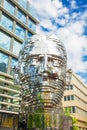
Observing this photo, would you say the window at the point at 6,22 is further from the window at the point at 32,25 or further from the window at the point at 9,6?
the window at the point at 32,25

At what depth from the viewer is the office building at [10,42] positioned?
2395 centimetres

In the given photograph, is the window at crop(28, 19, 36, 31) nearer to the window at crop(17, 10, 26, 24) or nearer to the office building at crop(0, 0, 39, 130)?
the office building at crop(0, 0, 39, 130)

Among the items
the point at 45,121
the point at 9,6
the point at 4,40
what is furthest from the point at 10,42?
the point at 45,121

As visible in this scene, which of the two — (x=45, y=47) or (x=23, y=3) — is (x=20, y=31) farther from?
(x=45, y=47)

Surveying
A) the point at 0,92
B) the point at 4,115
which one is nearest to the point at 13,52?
the point at 0,92

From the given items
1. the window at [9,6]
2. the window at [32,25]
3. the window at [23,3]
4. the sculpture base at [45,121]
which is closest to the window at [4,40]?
the window at [9,6]

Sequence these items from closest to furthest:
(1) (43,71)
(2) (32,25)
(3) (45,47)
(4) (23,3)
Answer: (1) (43,71) < (3) (45,47) < (4) (23,3) < (2) (32,25)

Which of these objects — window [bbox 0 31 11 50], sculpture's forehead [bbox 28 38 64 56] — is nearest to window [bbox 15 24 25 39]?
window [bbox 0 31 11 50]

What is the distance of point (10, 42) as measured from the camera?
2831cm

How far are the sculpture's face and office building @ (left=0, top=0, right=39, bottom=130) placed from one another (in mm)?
18805

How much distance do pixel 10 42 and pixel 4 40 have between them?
1.08 metres

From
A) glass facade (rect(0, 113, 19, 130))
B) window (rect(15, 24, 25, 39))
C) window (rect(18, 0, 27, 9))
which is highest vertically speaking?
window (rect(18, 0, 27, 9))

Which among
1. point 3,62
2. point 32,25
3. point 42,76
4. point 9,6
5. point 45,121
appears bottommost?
point 45,121

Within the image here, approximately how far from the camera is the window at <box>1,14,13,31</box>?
90.7 feet
